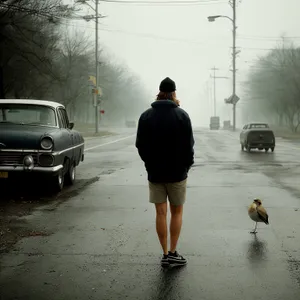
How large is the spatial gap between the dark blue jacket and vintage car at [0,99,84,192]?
4505mm

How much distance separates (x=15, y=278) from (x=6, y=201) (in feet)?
14.8

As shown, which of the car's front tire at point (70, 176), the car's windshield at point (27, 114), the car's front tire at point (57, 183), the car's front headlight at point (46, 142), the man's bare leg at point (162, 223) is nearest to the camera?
the man's bare leg at point (162, 223)

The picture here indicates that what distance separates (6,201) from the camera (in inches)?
349

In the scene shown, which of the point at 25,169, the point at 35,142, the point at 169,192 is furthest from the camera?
the point at 35,142

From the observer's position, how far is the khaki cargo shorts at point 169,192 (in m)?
4.99

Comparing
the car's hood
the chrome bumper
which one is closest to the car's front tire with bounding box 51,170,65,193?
the chrome bumper

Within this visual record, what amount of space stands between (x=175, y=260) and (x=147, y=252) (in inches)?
23.8

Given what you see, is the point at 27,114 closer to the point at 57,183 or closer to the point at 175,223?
the point at 57,183

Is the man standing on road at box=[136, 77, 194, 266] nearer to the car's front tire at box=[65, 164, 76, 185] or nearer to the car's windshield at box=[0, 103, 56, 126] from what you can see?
the car's windshield at box=[0, 103, 56, 126]

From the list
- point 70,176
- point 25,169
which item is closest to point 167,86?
point 25,169

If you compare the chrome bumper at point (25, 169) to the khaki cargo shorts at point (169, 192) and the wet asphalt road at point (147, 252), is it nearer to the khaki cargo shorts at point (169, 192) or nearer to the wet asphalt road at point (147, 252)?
the wet asphalt road at point (147, 252)

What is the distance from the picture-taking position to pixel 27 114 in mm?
10203

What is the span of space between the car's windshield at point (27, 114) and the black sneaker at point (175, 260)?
5.90 m

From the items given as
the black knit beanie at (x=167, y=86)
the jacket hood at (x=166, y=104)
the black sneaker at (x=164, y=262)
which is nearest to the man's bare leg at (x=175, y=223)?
the black sneaker at (x=164, y=262)
